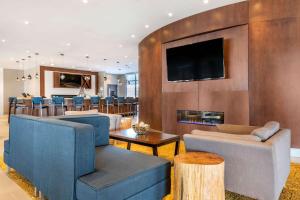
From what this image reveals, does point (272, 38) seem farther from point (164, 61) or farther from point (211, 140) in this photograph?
point (211, 140)

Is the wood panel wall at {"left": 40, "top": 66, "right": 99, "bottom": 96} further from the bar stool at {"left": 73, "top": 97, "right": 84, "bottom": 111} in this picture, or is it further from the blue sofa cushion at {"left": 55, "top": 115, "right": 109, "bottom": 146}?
the blue sofa cushion at {"left": 55, "top": 115, "right": 109, "bottom": 146}

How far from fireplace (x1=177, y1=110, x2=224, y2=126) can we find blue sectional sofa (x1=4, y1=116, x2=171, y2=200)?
115 inches

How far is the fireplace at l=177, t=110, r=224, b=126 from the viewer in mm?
4564

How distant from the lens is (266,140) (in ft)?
6.40

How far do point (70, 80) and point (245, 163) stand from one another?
12.4 m

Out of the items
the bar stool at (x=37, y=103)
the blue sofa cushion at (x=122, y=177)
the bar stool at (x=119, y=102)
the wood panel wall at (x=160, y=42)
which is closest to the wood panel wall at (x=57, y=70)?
the bar stool at (x=37, y=103)

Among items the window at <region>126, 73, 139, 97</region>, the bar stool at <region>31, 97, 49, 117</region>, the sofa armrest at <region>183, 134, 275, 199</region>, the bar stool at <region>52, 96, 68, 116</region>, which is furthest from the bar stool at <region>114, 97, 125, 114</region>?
the sofa armrest at <region>183, 134, 275, 199</region>

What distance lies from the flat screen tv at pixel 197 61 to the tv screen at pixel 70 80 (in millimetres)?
8985

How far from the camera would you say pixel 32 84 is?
1199cm

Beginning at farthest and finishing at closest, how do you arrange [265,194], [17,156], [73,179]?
[17,156] → [265,194] → [73,179]

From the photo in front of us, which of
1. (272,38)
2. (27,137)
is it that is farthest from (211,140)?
(272,38)

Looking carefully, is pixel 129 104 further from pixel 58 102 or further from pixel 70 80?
pixel 70 80

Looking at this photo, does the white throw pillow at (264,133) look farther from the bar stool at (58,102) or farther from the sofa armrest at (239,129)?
the bar stool at (58,102)

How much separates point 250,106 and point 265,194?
253 centimetres
